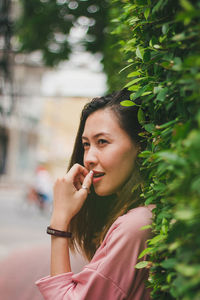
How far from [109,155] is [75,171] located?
24 cm

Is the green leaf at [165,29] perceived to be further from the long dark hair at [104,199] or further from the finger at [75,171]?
the finger at [75,171]

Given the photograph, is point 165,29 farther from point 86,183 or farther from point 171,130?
point 86,183

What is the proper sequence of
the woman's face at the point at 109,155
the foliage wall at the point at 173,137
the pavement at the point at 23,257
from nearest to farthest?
the foliage wall at the point at 173,137 < the woman's face at the point at 109,155 < the pavement at the point at 23,257

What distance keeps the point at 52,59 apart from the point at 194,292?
29.3 feet

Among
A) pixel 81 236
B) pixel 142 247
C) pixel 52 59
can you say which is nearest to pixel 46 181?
pixel 52 59

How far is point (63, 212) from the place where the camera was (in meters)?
1.78

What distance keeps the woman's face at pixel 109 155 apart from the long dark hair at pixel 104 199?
4 centimetres

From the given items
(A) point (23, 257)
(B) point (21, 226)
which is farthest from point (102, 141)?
(B) point (21, 226)

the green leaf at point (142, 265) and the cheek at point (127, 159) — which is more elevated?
the cheek at point (127, 159)

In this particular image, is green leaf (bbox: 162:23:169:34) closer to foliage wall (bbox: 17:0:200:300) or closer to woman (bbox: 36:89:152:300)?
foliage wall (bbox: 17:0:200:300)

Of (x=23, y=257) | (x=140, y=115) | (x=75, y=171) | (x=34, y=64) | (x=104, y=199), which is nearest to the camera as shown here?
(x=140, y=115)

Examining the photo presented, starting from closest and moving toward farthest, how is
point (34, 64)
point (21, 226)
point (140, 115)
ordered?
point (140, 115), point (21, 226), point (34, 64)

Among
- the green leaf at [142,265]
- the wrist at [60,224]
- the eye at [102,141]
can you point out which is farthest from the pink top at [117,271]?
the eye at [102,141]

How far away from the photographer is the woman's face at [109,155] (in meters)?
1.86
